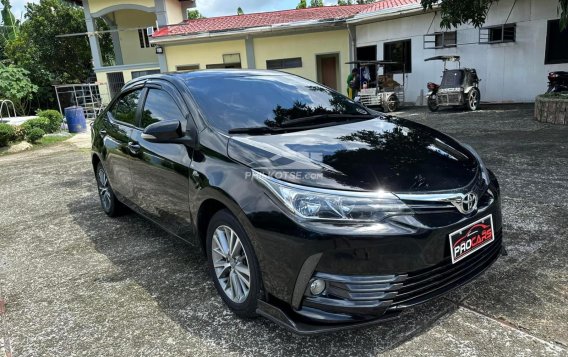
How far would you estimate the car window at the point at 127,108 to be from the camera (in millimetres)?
4070

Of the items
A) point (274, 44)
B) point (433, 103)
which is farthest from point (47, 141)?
point (433, 103)

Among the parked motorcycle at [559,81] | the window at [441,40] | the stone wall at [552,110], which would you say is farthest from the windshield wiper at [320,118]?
the window at [441,40]

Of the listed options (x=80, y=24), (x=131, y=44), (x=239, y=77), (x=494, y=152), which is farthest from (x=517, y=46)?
(x=80, y=24)

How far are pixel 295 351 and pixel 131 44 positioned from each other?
2440cm

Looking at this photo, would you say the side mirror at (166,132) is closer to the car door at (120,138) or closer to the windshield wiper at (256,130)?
the windshield wiper at (256,130)

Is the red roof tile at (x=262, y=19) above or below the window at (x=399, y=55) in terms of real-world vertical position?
above

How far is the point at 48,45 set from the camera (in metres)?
25.8

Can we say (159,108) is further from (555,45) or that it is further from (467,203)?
(555,45)

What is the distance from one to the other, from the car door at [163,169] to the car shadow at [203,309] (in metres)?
0.36

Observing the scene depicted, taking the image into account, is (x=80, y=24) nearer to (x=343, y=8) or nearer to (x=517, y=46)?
(x=343, y=8)

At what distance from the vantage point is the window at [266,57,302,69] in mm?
18562

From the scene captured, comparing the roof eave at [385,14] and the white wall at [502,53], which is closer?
the white wall at [502,53]

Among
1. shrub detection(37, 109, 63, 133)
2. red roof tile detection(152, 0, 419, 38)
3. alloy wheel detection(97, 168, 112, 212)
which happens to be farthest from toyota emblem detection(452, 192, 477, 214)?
red roof tile detection(152, 0, 419, 38)

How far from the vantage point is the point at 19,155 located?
35.4ft
